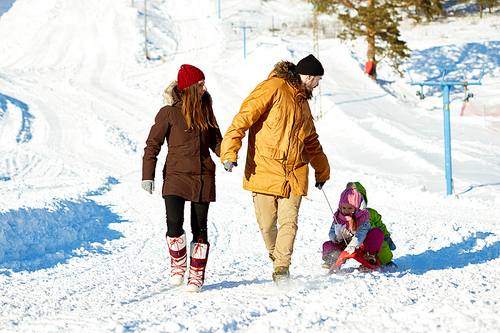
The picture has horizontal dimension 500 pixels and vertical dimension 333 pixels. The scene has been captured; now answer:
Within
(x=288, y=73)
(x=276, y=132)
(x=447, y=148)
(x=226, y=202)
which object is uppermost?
(x=288, y=73)

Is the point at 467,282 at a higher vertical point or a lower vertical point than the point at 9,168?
higher

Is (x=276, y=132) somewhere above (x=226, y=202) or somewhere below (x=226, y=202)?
above

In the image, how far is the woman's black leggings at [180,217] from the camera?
391 centimetres

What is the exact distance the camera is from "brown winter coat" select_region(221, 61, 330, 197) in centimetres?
384

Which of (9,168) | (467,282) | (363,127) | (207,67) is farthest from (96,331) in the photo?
(207,67)

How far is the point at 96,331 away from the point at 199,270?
4.10ft

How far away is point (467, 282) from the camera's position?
12.8ft

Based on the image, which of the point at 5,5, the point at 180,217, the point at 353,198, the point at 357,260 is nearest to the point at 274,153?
the point at 180,217

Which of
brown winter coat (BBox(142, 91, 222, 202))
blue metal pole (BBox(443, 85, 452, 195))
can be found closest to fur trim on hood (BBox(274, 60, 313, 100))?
brown winter coat (BBox(142, 91, 222, 202))

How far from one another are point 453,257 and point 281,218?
2.72m

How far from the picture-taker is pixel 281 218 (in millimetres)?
4020

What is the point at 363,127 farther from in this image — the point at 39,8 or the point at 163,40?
the point at 39,8

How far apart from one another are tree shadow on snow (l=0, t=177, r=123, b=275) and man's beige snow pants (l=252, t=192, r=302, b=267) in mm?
2750

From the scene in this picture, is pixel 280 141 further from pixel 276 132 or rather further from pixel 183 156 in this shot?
pixel 183 156
